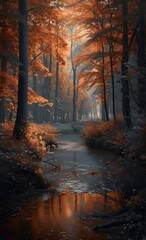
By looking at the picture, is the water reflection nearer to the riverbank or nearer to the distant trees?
the riverbank

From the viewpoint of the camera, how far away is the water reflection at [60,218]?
606 centimetres

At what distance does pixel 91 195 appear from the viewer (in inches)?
350

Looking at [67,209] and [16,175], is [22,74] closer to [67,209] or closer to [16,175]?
[16,175]

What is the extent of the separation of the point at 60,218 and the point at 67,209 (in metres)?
0.68

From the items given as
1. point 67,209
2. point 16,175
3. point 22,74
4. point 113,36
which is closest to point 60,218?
point 67,209

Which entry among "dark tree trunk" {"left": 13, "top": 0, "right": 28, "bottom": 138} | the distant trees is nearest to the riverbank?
"dark tree trunk" {"left": 13, "top": 0, "right": 28, "bottom": 138}

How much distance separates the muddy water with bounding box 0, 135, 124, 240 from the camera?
20.1ft

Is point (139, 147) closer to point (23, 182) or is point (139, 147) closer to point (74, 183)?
point (74, 183)

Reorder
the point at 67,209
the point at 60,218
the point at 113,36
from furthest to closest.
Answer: the point at 113,36, the point at 67,209, the point at 60,218

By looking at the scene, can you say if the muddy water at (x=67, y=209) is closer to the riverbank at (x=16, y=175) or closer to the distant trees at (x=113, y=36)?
the riverbank at (x=16, y=175)

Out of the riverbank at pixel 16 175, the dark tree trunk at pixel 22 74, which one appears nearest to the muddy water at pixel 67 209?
the riverbank at pixel 16 175

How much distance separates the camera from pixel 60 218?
22.9ft

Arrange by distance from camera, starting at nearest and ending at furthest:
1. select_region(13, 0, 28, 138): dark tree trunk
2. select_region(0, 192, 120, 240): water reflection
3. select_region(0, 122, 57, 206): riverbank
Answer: select_region(0, 192, 120, 240): water reflection → select_region(0, 122, 57, 206): riverbank → select_region(13, 0, 28, 138): dark tree trunk

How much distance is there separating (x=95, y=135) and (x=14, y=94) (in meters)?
6.25
